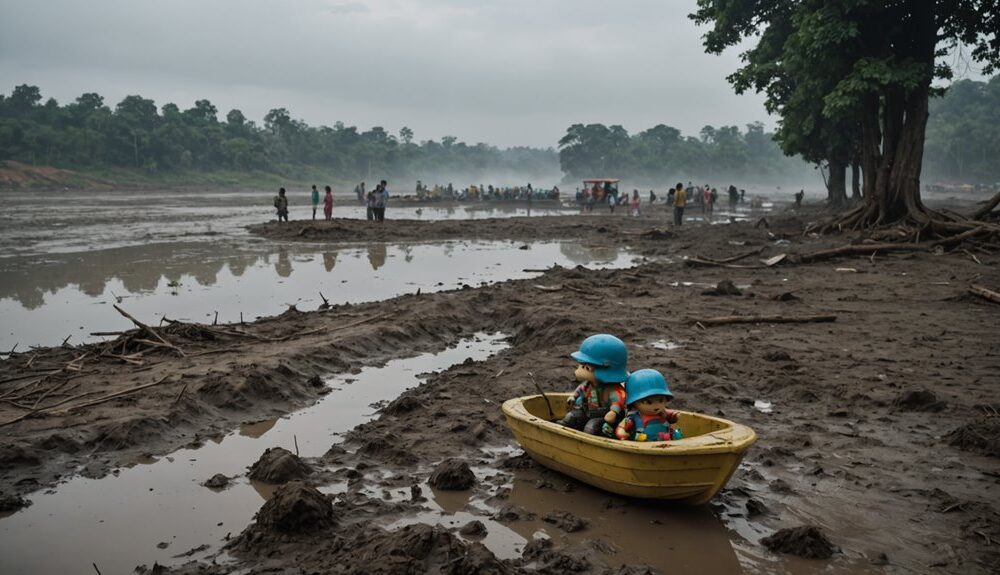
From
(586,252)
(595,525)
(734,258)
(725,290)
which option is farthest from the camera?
(586,252)

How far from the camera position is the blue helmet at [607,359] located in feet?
20.1

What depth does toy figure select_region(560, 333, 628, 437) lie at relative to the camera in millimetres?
6137

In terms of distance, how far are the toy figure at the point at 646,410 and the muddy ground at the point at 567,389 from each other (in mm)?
574

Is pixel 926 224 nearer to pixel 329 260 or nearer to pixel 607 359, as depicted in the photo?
pixel 329 260

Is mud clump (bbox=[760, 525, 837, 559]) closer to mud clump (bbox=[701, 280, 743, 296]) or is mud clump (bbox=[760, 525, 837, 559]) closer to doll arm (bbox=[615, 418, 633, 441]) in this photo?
doll arm (bbox=[615, 418, 633, 441])

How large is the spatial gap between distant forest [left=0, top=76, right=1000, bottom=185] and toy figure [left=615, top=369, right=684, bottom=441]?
73.1m

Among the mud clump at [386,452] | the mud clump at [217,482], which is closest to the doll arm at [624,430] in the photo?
the mud clump at [386,452]

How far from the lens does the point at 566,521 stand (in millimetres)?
5426

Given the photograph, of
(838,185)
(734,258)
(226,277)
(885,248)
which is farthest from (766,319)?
(838,185)

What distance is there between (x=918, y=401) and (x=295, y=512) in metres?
6.22

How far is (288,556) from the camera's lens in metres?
4.86

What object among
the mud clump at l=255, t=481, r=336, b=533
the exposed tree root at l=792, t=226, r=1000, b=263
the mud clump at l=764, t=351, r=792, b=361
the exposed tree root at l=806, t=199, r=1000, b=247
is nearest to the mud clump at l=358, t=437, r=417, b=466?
the mud clump at l=255, t=481, r=336, b=533

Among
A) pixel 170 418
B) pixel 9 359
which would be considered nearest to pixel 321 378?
pixel 170 418

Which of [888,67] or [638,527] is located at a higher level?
[888,67]
